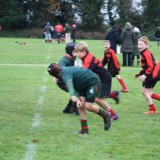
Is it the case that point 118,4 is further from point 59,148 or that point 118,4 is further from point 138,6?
point 59,148

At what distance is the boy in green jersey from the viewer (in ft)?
23.6

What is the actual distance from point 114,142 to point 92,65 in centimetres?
178

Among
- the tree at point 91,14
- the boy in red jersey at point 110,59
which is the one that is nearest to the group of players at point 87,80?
the boy in red jersey at point 110,59

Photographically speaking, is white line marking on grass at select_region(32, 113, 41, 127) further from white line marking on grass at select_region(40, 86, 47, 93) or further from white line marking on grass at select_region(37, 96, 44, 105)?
white line marking on grass at select_region(40, 86, 47, 93)

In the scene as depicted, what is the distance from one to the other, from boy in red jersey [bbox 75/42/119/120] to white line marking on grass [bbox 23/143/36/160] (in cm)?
195

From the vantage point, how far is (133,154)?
641 cm

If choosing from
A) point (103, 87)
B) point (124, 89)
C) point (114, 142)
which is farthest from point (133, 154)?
point (124, 89)

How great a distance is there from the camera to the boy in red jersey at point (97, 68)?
795 cm

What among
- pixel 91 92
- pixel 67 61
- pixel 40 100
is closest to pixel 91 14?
pixel 40 100

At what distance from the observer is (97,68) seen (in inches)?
341

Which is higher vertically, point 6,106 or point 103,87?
point 103,87

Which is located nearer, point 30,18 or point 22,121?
point 22,121

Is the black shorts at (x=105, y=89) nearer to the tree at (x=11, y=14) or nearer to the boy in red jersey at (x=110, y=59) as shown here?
the boy in red jersey at (x=110, y=59)

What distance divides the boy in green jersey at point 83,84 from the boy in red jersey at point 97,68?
573mm
